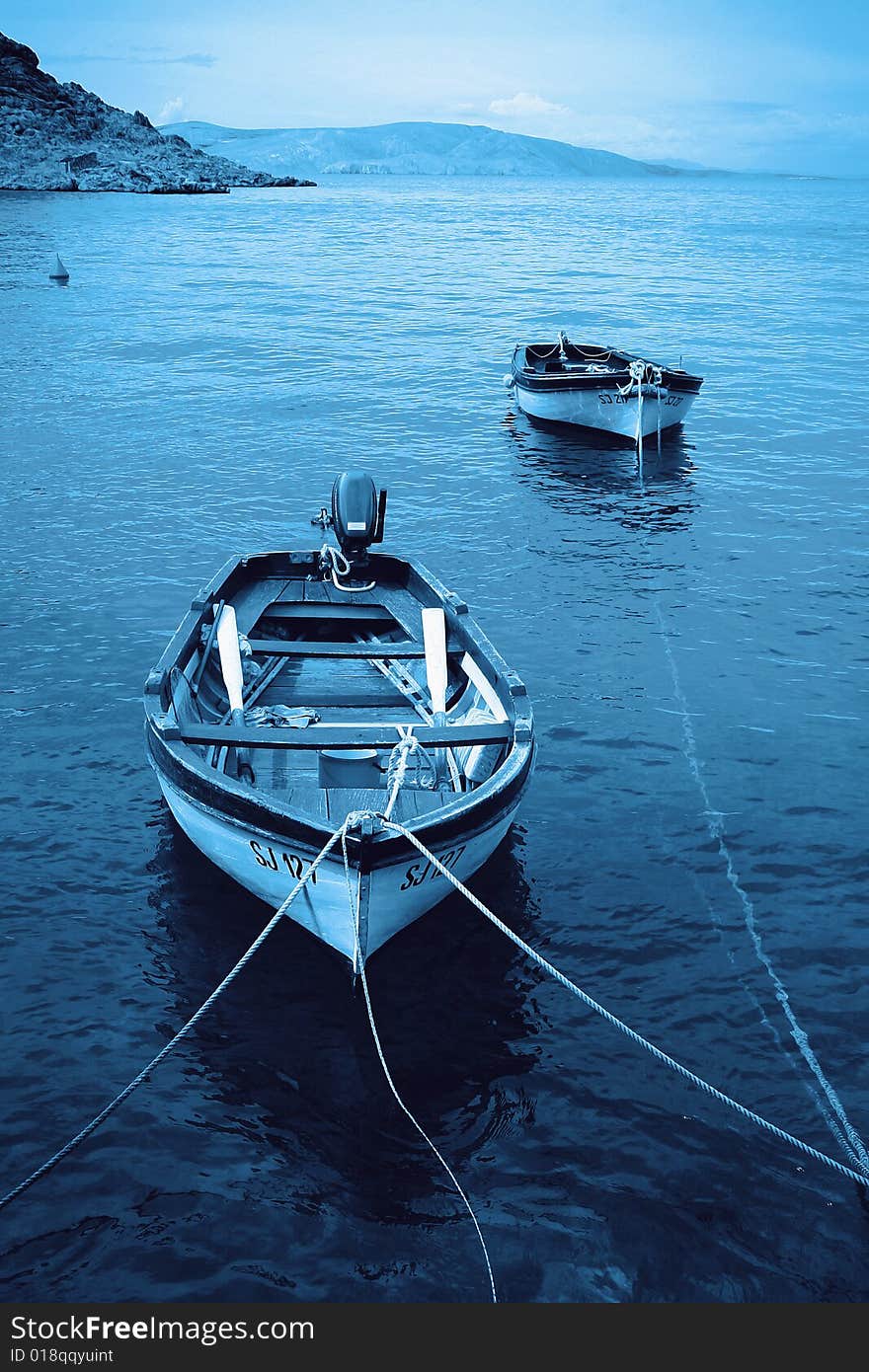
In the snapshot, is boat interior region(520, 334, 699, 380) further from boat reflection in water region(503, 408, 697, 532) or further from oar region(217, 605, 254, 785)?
oar region(217, 605, 254, 785)

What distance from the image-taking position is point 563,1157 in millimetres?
8992

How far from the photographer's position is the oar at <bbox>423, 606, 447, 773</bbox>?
1320cm

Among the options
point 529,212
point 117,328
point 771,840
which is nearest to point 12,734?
point 771,840

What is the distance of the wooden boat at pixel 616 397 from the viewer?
31.4m

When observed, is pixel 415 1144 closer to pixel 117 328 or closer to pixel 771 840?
pixel 771 840

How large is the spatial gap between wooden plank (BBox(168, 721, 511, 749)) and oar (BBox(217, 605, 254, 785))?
115cm

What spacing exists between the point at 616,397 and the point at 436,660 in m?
20.4

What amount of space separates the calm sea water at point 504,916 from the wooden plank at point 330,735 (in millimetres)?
1934

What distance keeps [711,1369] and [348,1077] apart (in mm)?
3731

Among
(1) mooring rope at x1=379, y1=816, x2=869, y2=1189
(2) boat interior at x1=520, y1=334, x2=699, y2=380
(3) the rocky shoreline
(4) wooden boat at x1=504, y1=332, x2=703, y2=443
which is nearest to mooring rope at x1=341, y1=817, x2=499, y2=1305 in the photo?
(1) mooring rope at x1=379, y1=816, x2=869, y2=1189

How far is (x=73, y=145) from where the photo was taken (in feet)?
549

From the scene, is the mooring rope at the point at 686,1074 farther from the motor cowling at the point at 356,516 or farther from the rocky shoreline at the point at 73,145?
the rocky shoreline at the point at 73,145

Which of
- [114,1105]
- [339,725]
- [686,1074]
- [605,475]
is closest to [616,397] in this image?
[605,475]

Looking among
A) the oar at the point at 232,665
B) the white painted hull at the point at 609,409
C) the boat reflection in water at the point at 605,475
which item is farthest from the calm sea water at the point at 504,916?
the oar at the point at 232,665
